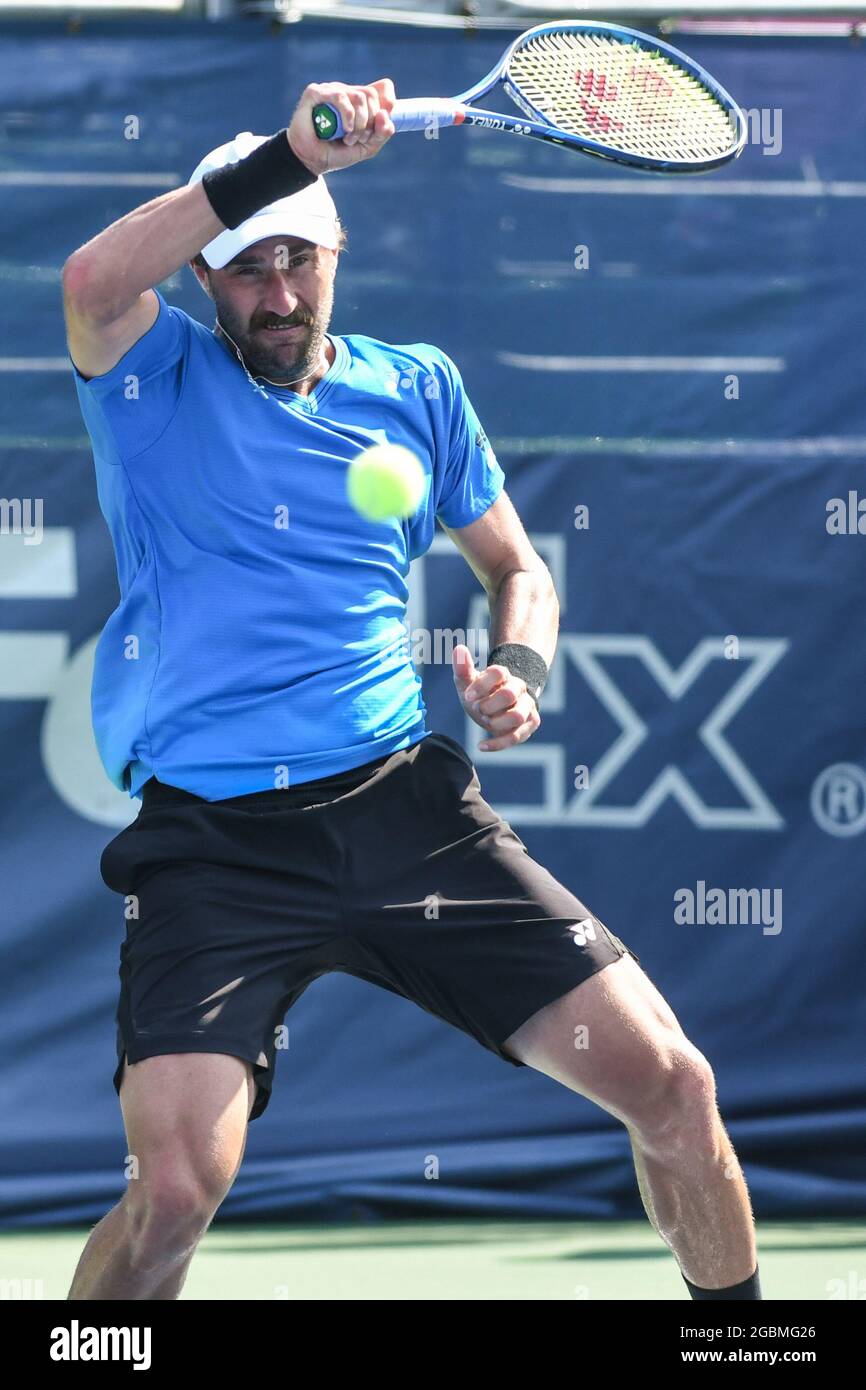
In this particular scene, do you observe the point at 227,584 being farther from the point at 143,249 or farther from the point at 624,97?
the point at 624,97

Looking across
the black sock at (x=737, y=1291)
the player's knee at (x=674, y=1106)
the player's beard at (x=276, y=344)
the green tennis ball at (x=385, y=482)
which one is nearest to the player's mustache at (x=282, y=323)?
the player's beard at (x=276, y=344)

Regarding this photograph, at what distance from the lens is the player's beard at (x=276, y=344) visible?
9.39 ft

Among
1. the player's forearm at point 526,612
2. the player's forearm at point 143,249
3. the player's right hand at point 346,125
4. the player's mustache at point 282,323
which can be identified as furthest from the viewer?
the player's forearm at point 526,612

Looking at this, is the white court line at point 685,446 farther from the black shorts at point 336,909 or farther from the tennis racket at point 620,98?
the black shorts at point 336,909

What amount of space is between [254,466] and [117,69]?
2.10 m

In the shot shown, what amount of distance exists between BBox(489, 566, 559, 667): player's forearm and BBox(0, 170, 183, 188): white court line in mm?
1864

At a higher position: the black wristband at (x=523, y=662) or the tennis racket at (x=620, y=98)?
the tennis racket at (x=620, y=98)

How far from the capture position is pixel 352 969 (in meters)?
2.83

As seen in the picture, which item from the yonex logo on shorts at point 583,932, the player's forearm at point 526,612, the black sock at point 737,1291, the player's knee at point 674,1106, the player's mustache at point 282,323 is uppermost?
the player's mustache at point 282,323

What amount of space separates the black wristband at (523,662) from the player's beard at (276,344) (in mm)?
499

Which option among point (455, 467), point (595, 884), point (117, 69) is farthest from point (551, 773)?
point (117, 69)

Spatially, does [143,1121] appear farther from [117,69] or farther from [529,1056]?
[117,69]

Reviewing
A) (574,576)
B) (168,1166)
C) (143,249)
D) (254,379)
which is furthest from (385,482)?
(574,576)
